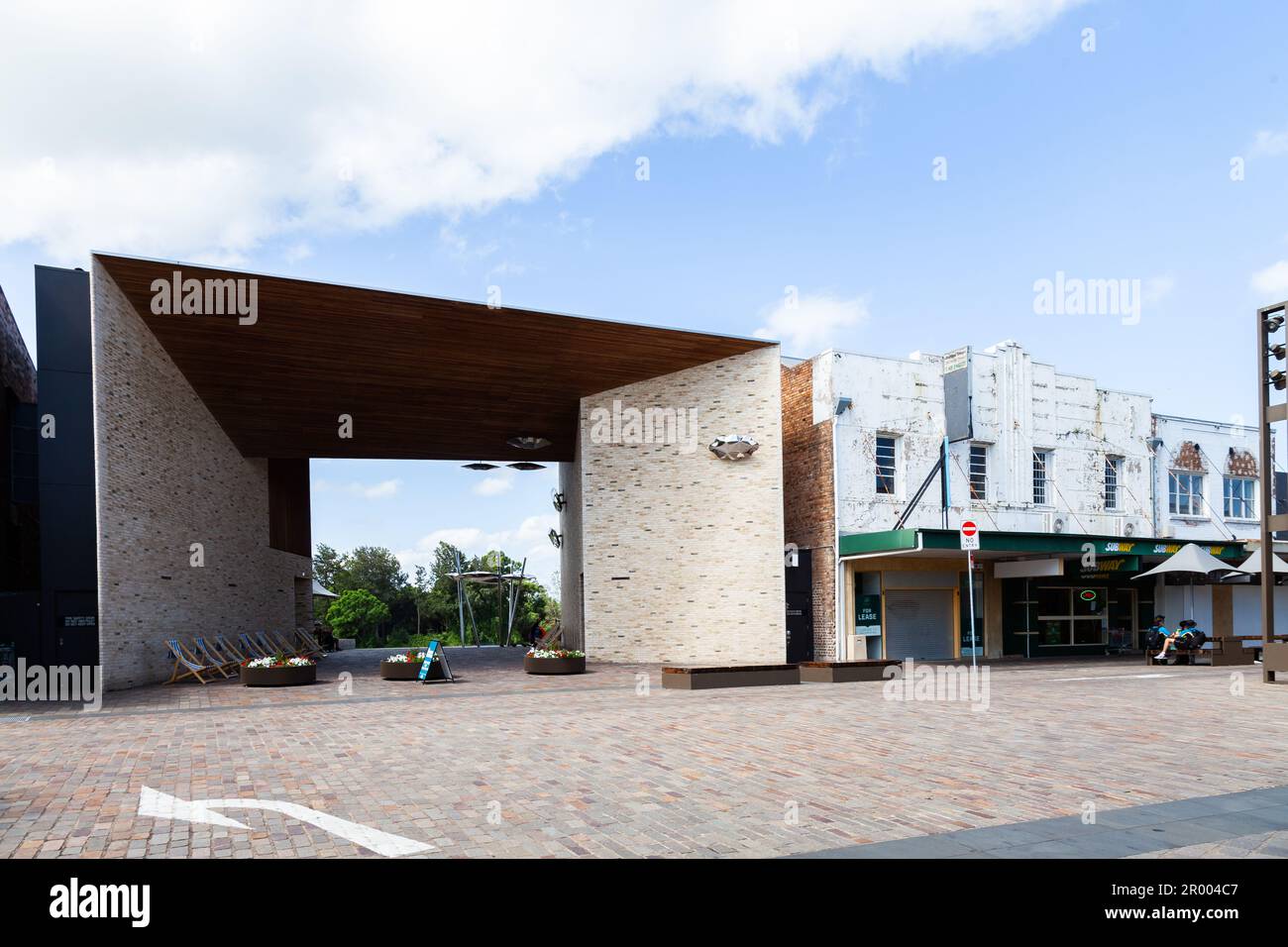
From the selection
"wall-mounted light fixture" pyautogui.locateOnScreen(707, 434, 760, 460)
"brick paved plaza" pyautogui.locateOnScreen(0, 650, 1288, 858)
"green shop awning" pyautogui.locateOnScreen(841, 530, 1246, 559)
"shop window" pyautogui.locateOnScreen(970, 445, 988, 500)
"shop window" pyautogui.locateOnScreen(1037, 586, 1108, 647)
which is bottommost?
"shop window" pyautogui.locateOnScreen(1037, 586, 1108, 647)

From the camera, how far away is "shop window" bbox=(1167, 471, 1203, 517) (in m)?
29.0

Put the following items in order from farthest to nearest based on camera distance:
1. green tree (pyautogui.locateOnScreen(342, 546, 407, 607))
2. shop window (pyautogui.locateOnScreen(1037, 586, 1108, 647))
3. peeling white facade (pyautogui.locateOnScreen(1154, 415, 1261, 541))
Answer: green tree (pyautogui.locateOnScreen(342, 546, 407, 607)) < peeling white facade (pyautogui.locateOnScreen(1154, 415, 1261, 541)) < shop window (pyautogui.locateOnScreen(1037, 586, 1108, 647))

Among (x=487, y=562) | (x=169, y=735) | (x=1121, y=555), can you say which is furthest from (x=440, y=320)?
(x=487, y=562)

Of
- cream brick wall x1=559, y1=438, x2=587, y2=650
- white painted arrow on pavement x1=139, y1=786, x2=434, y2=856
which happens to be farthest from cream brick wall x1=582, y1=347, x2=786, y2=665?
white painted arrow on pavement x1=139, y1=786, x2=434, y2=856

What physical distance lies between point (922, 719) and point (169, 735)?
8822mm

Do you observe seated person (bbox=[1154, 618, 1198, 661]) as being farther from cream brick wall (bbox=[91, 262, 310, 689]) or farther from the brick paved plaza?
cream brick wall (bbox=[91, 262, 310, 689])

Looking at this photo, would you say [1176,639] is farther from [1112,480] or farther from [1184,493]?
[1184,493]

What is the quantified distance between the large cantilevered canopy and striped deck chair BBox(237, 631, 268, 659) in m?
5.80

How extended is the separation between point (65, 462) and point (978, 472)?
21.2m

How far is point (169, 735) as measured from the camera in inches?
417

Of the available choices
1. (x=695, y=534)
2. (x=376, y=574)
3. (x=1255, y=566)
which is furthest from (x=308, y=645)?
(x=376, y=574)

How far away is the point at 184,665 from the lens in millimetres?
18688

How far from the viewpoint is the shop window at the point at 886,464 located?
2408 cm
